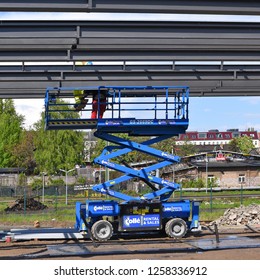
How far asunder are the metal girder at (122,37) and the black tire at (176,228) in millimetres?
5573

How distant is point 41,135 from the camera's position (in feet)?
252

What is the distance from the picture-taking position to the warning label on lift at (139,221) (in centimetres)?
1670

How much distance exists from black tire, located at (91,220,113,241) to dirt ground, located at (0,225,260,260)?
0.87 ft

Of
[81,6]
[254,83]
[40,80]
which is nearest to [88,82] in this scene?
[40,80]

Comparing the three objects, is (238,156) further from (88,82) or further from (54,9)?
(54,9)

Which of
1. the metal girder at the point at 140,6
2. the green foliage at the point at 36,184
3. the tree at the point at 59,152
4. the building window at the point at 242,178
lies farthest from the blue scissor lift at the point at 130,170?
the tree at the point at 59,152

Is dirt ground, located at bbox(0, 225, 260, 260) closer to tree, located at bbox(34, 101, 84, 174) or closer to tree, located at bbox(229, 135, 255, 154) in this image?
tree, located at bbox(34, 101, 84, 174)

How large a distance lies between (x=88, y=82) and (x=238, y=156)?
2447 inches

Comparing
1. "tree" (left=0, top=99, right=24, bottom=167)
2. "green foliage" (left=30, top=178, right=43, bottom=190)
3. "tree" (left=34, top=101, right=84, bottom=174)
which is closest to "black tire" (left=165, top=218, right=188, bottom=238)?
"green foliage" (left=30, top=178, right=43, bottom=190)

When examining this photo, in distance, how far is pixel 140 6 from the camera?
1120 cm

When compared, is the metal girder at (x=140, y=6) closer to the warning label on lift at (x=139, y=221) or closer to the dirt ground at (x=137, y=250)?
the dirt ground at (x=137, y=250)
